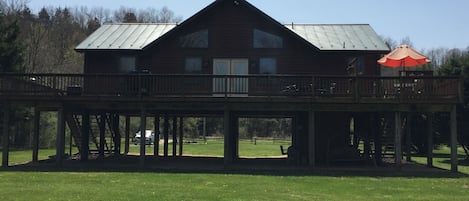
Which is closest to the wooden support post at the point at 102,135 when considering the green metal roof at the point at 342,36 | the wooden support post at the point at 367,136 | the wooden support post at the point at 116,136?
the wooden support post at the point at 116,136

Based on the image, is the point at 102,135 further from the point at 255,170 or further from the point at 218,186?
the point at 218,186

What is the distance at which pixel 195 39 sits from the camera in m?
24.5

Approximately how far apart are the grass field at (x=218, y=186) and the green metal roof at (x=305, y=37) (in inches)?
303

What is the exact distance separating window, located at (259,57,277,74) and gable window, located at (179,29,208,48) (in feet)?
8.90

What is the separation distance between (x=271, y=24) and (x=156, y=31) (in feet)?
20.9

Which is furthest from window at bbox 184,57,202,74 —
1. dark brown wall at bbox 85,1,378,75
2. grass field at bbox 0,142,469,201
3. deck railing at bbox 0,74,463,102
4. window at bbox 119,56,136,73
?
grass field at bbox 0,142,469,201

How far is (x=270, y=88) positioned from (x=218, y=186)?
884cm

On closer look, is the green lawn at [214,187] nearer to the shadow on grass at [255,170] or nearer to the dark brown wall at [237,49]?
the shadow on grass at [255,170]

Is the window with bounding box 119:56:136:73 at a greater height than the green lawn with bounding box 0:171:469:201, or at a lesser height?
greater

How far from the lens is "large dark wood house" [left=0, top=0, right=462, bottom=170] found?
20656mm

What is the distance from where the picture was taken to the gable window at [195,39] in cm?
2445

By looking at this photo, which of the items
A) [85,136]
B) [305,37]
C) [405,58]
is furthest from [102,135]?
[405,58]

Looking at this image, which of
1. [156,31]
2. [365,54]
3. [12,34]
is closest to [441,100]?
[365,54]

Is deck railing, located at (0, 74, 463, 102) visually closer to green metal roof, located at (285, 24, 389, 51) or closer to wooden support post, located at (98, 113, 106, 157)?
green metal roof, located at (285, 24, 389, 51)
